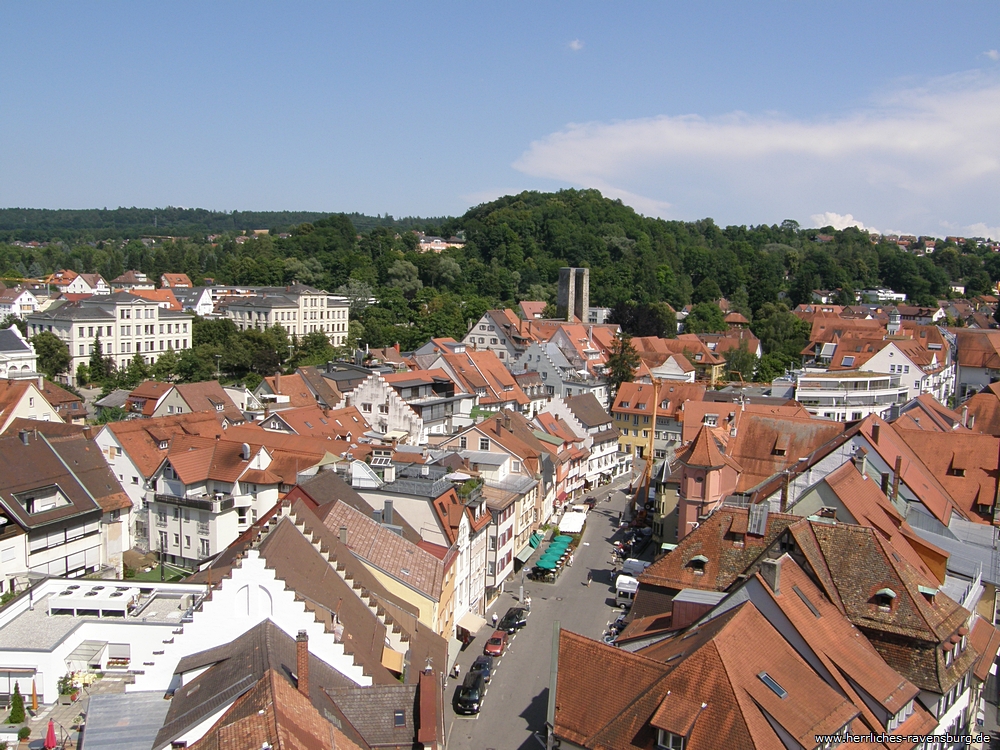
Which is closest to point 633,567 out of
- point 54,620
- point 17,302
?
point 54,620

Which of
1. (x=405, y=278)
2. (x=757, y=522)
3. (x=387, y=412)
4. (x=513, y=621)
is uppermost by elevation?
(x=405, y=278)

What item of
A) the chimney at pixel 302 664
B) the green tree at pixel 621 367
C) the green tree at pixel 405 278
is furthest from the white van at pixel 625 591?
the green tree at pixel 405 278

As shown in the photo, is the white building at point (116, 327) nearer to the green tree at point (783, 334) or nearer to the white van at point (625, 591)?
the white van at point (625, 591)

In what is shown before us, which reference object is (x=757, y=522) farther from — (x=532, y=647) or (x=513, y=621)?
(x=513, y=621)

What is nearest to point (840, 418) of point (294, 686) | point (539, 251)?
point (294, 686)

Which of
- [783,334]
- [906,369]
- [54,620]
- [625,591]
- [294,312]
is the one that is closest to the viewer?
[54,620]

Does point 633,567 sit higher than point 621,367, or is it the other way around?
point 621,367
